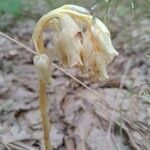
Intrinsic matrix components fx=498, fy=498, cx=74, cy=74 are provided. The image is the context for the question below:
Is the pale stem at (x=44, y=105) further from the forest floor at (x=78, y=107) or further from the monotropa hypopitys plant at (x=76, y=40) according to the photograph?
the forest floor at (x=78, y=107)

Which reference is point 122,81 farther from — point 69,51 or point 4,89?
point 69,51

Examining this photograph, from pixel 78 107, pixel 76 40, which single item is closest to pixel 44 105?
pixel 76 40

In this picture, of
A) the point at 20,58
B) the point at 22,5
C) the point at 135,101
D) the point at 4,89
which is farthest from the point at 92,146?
the point at 22,5

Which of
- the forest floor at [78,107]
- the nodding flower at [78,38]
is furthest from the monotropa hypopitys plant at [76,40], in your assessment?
the forest floor at [78,107]

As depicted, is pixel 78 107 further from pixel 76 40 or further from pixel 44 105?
pixel 76 40

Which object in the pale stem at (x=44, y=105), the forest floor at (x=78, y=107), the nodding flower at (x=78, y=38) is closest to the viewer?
the nodding flower at (x=78, y=38)

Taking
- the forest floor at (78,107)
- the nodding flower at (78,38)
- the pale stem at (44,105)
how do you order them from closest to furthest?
the nodding flower at (78,38) → the pale stem at (44,105) → the forest floor at (78,107)

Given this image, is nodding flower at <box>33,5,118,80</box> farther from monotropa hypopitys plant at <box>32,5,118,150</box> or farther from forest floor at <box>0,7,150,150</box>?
forest floor at <box>0,7,150,150</box>
